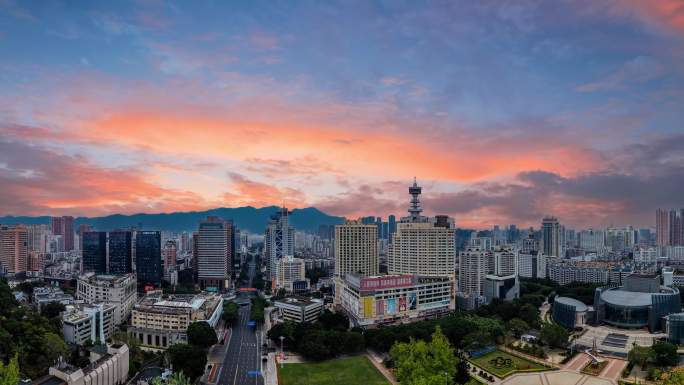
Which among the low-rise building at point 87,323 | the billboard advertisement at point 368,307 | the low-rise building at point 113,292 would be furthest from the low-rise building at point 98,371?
the billboard advertisement at point 368,307

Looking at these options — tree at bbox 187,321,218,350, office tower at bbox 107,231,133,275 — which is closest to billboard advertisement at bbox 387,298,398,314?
tree at bbox 187,321,218,350

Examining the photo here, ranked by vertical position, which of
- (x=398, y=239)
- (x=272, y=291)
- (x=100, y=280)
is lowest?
(x=272, y=291)

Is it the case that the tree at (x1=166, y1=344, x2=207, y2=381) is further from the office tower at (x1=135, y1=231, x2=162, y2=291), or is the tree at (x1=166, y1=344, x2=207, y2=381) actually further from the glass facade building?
the office tower at (x1=135, y1=231, x2=162, y2=291)

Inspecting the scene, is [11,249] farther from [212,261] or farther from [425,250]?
[425,250]

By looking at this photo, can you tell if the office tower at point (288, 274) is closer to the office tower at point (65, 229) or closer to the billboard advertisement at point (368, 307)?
the billboard advertisement at point (368, 307)

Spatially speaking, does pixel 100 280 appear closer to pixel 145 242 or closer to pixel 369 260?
pixel 145 242

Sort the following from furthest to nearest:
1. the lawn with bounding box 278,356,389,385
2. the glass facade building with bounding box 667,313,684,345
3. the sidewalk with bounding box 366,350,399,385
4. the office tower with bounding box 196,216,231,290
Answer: the office tower with bounding box 196,216,231,290 < the glass facade building with bounding box 667,313,684,345 < the sidewalk with bounding box 366,350,399,385 < the lawn with bounding box 278,356,389,385

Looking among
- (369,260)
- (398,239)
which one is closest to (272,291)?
(369,260)
